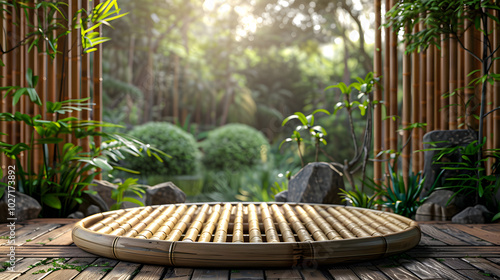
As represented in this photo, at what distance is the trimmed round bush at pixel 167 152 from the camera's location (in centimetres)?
464

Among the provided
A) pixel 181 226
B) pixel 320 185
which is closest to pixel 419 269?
pixel 181 226

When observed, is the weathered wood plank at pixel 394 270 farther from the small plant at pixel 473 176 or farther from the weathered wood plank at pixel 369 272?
the small plant at pixel 473 176

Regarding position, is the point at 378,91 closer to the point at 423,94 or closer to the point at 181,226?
the point at 423,94

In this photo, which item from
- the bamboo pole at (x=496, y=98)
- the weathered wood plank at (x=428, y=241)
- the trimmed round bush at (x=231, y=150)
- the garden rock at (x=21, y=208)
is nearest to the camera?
the weathered wood plank at (x=428, y=241)

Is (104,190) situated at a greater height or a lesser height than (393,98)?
lesser

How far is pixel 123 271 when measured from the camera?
1.13 meters

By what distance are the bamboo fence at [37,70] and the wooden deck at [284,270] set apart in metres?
1.17

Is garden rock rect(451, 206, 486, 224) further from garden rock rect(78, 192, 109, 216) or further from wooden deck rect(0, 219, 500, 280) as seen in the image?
garden rock rect(78, 192, 109, 216)

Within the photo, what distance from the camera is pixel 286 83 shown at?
10305mm

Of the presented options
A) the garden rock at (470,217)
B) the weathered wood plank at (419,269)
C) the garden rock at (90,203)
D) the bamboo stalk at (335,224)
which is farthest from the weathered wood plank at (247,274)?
the garden rock at (90,203)

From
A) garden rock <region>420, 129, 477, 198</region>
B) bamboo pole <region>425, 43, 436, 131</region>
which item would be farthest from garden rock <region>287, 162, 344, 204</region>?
bamboo pole <region>425, 43, 436, 131</region>

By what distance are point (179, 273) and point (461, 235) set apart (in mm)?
1239

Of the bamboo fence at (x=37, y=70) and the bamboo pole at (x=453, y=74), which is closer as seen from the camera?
the bamboo fence at (x=37, y=70)

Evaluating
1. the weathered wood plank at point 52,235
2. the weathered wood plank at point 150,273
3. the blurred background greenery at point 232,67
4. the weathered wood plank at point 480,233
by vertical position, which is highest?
the blurred background greenery at point 232,67
